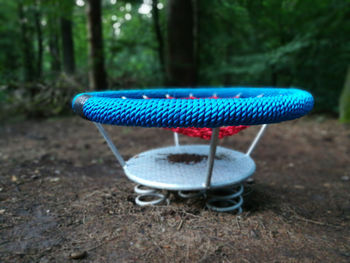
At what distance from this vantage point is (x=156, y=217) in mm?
1330

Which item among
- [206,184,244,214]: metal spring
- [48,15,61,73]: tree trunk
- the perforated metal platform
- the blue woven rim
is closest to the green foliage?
[48,15,61,73]: tree trunk

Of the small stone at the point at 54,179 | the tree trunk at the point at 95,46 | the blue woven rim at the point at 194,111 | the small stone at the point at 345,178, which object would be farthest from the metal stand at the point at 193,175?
the tree trunk at the point at 95,46

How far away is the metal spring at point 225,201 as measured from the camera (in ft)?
4.68

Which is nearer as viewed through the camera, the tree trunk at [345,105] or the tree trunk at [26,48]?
the tree trunk at [345,105]

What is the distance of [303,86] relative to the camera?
205 inches

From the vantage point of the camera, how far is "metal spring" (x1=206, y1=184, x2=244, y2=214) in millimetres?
1426

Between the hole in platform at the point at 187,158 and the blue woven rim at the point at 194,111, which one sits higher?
the blue woven rim at the point at 194,111

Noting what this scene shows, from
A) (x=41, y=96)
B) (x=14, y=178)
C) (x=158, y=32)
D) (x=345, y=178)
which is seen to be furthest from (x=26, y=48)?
(x=345, y=178)

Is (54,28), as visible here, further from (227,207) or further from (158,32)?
(227,207)

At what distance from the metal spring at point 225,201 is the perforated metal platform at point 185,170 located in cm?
14

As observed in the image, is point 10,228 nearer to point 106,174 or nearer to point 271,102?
point 106,174

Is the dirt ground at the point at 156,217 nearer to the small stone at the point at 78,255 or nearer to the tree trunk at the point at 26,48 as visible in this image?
the small stone at the point at 78,255

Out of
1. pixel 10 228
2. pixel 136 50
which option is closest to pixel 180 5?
pixel 136 50

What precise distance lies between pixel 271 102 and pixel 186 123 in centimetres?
36
